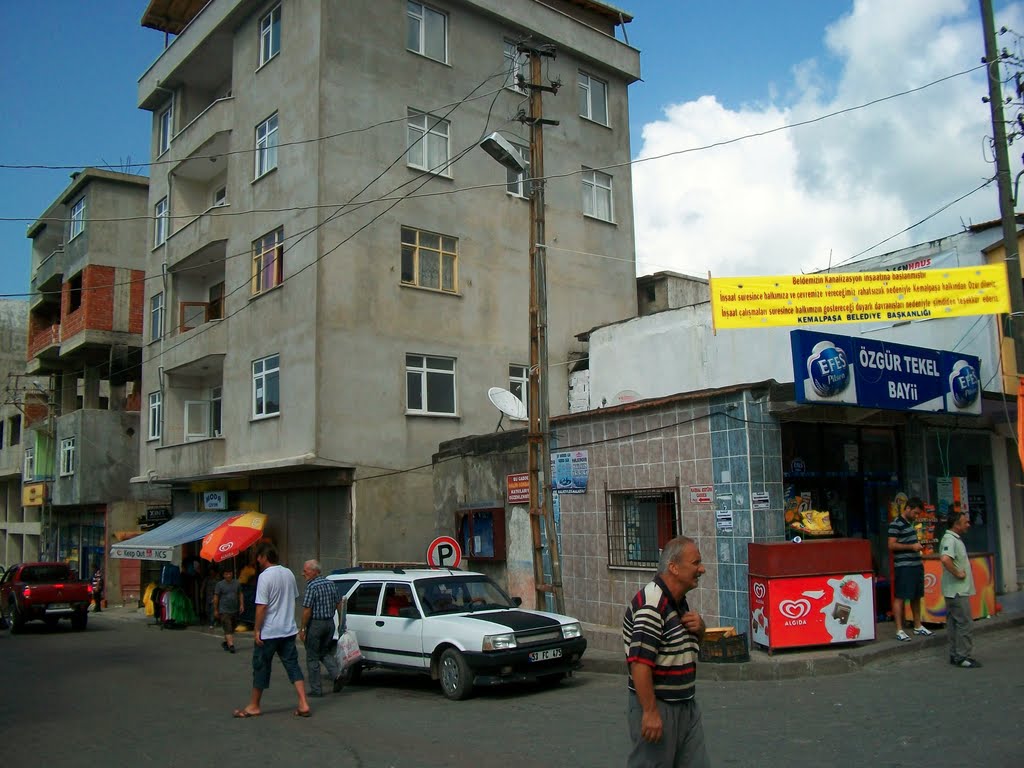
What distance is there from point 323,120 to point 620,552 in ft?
40.5

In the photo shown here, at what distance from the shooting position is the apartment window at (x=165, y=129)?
28.8 m

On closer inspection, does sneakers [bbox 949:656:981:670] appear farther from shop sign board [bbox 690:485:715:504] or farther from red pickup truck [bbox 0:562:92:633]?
red pickup truck [bbox 0:562:92:633]

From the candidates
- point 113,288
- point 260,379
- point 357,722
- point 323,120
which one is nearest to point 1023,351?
point 357,722

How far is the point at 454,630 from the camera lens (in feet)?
36.9

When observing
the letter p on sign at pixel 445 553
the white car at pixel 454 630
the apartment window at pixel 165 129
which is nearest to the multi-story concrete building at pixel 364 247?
the apartment window at pixel 165 129

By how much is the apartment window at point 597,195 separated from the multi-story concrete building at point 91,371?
17425 mm

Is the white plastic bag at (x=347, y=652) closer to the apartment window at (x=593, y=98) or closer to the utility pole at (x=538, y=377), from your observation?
the utility pole at (x=538, y=377)

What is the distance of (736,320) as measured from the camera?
43.0 ft

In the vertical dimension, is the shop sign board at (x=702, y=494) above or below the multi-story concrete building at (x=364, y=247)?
below

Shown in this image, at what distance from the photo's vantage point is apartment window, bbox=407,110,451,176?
22297 mm

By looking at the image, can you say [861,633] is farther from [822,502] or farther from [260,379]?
[260,379]

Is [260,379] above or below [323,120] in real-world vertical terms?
below

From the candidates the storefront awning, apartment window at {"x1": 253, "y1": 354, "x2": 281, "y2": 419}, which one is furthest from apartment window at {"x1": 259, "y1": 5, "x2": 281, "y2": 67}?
the storefront awning

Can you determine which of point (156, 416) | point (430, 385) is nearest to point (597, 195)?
point (430, 385)
